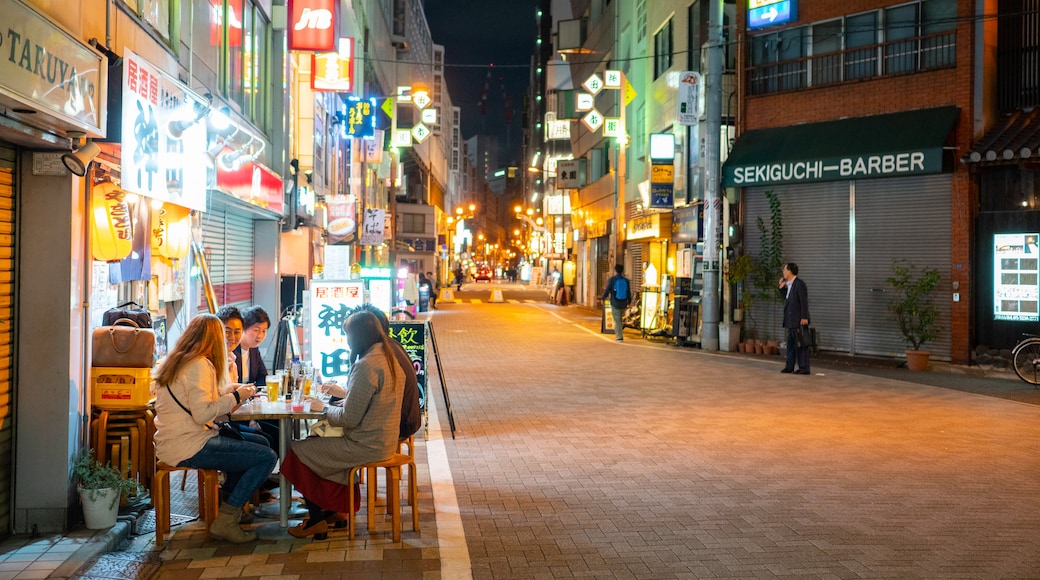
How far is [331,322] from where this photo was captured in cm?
1108

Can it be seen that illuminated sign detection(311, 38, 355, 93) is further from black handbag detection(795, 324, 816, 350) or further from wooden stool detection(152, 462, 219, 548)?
wooden stool detection(152, 462, 219, 548)

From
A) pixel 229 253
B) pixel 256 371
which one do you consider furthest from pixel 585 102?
pixel 256 371

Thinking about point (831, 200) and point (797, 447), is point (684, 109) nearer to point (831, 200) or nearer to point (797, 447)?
point (831, 200)

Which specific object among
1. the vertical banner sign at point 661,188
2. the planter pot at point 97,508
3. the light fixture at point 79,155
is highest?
the vertical banner sign at point 661,188

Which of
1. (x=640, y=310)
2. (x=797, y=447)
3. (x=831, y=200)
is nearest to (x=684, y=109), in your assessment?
(x=831, y=200)

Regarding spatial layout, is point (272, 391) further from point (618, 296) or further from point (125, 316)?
point (618, 296)

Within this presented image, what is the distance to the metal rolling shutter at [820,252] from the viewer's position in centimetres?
2034

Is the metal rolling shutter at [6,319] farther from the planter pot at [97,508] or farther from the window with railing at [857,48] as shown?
the window with railing at [857,48]

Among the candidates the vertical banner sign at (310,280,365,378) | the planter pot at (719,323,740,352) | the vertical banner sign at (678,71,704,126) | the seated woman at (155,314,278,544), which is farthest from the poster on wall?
the seated woman at (155,314,278,544)

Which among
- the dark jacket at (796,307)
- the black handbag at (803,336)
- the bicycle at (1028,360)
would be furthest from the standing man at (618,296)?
the bicycle at (1028,360)

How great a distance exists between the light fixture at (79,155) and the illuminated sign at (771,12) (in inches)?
684

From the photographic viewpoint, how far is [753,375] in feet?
56.1

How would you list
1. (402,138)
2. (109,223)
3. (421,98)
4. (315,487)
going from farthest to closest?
(402,138) < (421,98) < (109,223) < (315,487)

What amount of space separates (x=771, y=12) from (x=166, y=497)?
18275 millimetres
